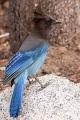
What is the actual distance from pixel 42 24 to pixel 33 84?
0.69 metres

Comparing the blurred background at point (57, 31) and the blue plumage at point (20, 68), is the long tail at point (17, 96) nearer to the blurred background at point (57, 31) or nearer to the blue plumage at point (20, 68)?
the blue plumage at point (20, 68)

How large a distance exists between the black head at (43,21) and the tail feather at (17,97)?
0.70 metres

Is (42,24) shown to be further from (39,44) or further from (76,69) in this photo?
(76,69)

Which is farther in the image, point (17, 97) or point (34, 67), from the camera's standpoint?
point (34, 67)

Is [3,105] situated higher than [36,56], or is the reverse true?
[36,56]

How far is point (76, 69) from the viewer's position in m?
5.49

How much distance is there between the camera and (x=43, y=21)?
4.81 m

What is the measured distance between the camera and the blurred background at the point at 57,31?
5.55 metres

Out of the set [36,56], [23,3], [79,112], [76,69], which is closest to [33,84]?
[36,56]

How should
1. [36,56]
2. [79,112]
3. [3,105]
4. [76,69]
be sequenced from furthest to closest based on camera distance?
[76,69], [36,56], [3,105], [79,112]

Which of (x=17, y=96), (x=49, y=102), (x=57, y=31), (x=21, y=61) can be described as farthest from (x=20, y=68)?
(x=57, y=31)

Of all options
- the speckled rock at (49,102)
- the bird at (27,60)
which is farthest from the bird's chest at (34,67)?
the speckled rock at (49,102)

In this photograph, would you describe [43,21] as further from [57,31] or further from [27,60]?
[57,31]

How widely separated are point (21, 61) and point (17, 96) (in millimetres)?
462
